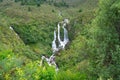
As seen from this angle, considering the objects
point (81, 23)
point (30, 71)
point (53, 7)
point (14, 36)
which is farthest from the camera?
point (53, 7)

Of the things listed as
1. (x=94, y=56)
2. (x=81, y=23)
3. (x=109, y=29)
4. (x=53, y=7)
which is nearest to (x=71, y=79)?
(x=94, y=56)

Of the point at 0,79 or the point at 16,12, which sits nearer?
the point at 0,79

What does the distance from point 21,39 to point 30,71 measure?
97.7 m

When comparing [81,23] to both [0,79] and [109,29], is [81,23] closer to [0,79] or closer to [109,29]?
[109,29]

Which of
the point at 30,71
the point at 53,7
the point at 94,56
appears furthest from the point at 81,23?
the point at 30,71

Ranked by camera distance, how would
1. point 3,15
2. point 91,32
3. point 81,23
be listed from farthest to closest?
point 3,15
point 81,23
point 91,32

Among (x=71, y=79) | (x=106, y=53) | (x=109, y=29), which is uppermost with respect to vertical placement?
(x=109, y=29)

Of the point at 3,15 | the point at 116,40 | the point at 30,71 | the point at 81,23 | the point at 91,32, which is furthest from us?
the point at 3,15

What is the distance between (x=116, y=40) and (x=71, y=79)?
20.5 feet

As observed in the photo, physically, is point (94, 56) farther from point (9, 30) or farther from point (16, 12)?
point (16, 12)

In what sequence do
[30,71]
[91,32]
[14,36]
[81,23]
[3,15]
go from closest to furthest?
[30,71]
[91,32]
[14,36]
[81,23]
[3,15]

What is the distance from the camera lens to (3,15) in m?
150

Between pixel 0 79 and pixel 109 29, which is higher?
pixel 109 29

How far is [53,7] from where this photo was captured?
613ft
